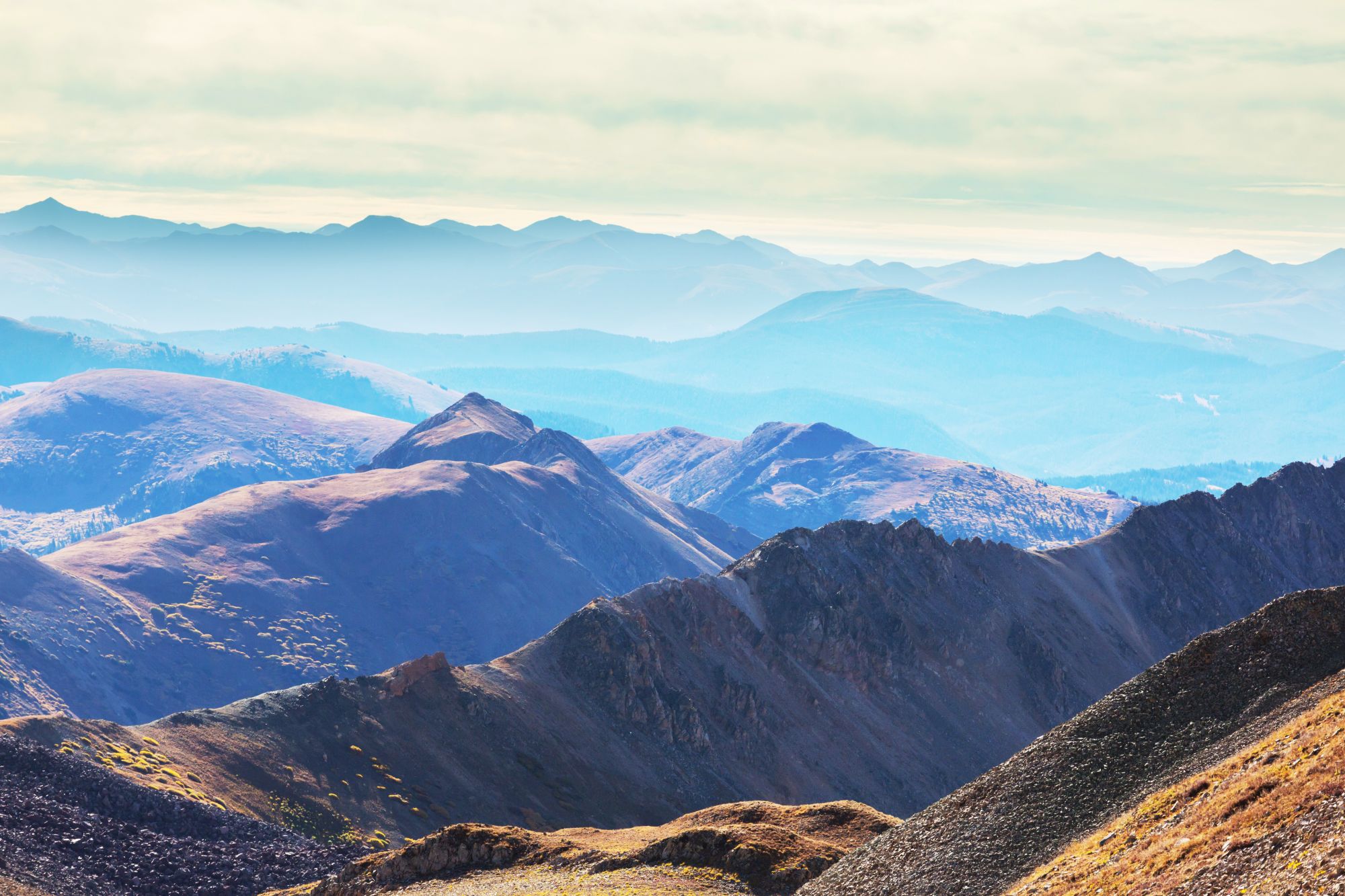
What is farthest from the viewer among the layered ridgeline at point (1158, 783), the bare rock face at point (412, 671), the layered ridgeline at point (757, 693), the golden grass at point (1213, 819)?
the bare rock face at point (412, 671)

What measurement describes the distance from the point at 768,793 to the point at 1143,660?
7348 cm

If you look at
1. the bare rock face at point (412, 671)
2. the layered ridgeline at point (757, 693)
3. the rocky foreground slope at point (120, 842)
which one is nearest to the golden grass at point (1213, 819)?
the rocky foreground slope at point (120, 842)

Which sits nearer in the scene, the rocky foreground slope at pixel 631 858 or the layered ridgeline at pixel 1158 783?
the layered ridgeline at pixel 1158 783

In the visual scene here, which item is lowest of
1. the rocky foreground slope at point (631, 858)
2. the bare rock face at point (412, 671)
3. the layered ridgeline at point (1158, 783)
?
the bare rock face at point (412, 671)

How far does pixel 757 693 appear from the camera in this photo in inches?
5138

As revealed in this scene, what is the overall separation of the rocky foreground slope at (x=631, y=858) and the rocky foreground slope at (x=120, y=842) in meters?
6.11

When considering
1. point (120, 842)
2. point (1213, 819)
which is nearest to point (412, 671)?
point (120, 842)

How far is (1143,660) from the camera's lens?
558 ft

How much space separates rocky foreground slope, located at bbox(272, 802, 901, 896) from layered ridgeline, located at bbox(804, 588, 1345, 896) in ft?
21.3

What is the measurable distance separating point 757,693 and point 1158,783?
289 ft

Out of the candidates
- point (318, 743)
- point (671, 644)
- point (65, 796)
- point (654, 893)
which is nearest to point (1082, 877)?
point (654, 893)

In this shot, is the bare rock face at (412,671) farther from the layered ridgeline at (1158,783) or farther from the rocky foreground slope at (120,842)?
the layered ridgeline at (1158,783)

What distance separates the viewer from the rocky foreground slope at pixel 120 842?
6488 centimetres

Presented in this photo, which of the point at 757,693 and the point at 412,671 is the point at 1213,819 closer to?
the point at 412,671
